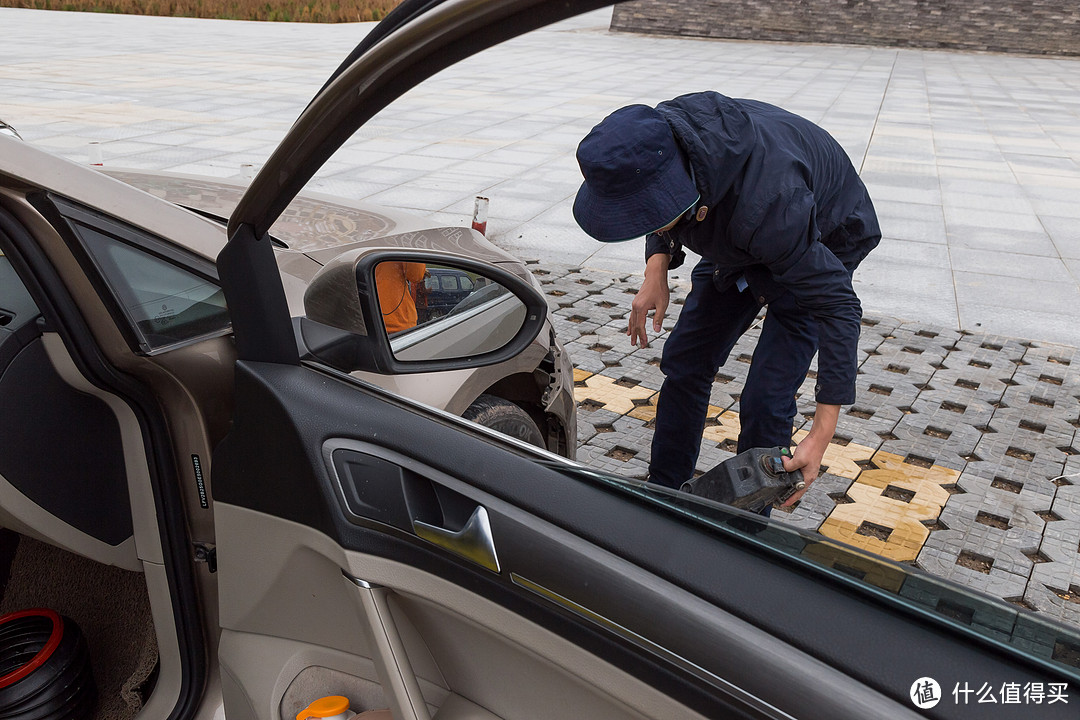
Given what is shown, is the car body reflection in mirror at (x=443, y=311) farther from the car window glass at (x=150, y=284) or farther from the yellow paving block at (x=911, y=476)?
the yellow paving block at (x=911, y=476)

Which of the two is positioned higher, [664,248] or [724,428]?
[664,248]

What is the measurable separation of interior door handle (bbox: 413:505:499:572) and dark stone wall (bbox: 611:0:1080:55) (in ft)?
67.9

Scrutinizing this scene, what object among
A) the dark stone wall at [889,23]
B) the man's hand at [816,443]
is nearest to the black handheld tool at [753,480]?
the man's hand at [816,443]

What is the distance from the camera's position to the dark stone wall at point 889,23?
2012 centimetres

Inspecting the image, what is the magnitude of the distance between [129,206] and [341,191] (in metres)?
5.27

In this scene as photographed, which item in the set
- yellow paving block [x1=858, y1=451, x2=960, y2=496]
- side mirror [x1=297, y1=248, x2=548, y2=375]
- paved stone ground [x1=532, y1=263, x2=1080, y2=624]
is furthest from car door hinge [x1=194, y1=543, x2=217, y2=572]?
yellow paving block [x1=858, y1=451, x2=960, y2=496]

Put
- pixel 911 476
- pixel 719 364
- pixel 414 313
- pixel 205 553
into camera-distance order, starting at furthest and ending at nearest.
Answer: pixel 911 476
pixel 719 364
pixel 414 313
pixel 205 553

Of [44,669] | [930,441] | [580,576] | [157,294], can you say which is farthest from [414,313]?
[930,441]

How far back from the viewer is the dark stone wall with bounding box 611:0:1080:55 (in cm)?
2012

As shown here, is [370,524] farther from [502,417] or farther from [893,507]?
[893,507]

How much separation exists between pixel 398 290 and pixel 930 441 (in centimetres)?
261

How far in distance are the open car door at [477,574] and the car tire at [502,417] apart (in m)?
0.56

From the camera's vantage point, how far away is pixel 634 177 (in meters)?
1.94

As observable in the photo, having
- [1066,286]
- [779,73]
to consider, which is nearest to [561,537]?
[1066,286]
